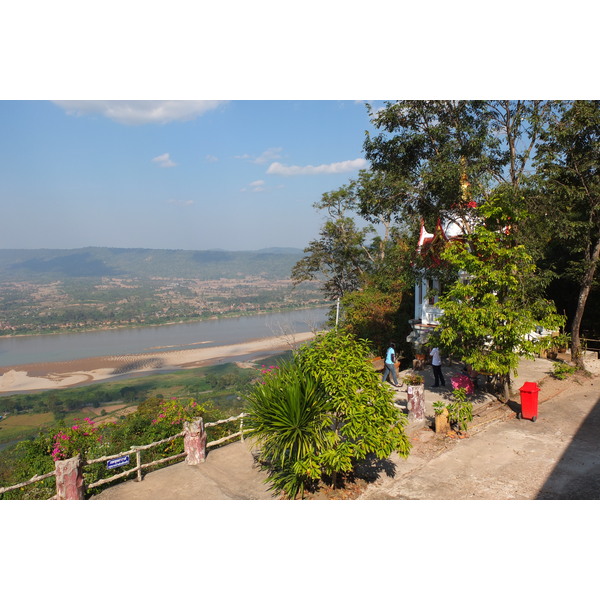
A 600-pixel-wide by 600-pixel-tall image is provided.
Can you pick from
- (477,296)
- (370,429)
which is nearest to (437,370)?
(477,296)

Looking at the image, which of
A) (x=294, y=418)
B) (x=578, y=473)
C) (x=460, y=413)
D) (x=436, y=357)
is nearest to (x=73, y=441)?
(x=294, y=418)

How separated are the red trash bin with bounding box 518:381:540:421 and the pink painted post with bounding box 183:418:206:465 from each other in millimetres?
5969

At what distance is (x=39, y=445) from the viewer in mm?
9297

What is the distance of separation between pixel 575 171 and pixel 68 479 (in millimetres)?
12169

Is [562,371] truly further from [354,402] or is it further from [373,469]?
[354,402]

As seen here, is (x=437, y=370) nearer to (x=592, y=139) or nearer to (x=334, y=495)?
(x=334, y=495)

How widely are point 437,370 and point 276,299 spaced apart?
93.5 m

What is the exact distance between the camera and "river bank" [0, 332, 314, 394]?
41.5 metres

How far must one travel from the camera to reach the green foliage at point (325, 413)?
550 cm

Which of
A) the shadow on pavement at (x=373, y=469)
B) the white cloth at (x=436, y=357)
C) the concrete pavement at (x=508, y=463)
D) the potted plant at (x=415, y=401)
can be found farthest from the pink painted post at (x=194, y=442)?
the white cloth at (x=436, y=357)

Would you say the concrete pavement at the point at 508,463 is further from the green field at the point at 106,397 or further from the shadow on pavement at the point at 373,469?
the green field at the point at 106,397

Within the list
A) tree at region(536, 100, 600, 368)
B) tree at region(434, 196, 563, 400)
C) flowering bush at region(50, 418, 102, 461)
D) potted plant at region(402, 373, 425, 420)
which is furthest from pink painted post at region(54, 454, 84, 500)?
tree at region(536, 100, 600, 368)

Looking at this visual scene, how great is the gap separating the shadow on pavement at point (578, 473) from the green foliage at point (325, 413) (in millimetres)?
2065

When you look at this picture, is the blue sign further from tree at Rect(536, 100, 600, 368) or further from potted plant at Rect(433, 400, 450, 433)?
tree at Rect(536, 100, 600, 368)
